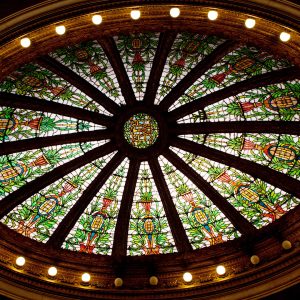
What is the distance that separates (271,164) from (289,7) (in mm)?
4240

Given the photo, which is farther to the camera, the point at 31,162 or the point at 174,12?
the point at 31,162

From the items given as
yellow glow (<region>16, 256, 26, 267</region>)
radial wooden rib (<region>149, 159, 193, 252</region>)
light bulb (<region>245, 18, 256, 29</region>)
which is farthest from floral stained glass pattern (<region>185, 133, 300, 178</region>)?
yellow glow (<region>16, 256, 26, 267</region>)

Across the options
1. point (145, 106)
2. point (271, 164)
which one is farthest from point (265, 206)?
point (145, 106)

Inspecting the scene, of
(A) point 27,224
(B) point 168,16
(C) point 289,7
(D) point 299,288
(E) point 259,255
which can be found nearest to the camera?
(C) point 289,7

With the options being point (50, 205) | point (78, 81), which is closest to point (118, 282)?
point (50, 205)

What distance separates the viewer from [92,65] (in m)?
11.4

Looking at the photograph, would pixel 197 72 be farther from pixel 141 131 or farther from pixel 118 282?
pixel 118 282

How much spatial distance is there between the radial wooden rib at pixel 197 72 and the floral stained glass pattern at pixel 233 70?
0.16 metres

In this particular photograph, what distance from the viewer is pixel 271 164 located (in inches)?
458

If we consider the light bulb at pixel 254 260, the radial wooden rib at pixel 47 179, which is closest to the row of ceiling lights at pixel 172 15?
the radial wooden rib at pixel 47 179

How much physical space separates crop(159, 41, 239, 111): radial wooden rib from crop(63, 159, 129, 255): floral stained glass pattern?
178cm

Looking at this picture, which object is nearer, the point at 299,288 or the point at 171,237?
the point at 299,288

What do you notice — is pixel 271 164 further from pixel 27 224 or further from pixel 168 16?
pixel 27 224

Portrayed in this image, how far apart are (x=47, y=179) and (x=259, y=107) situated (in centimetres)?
507
